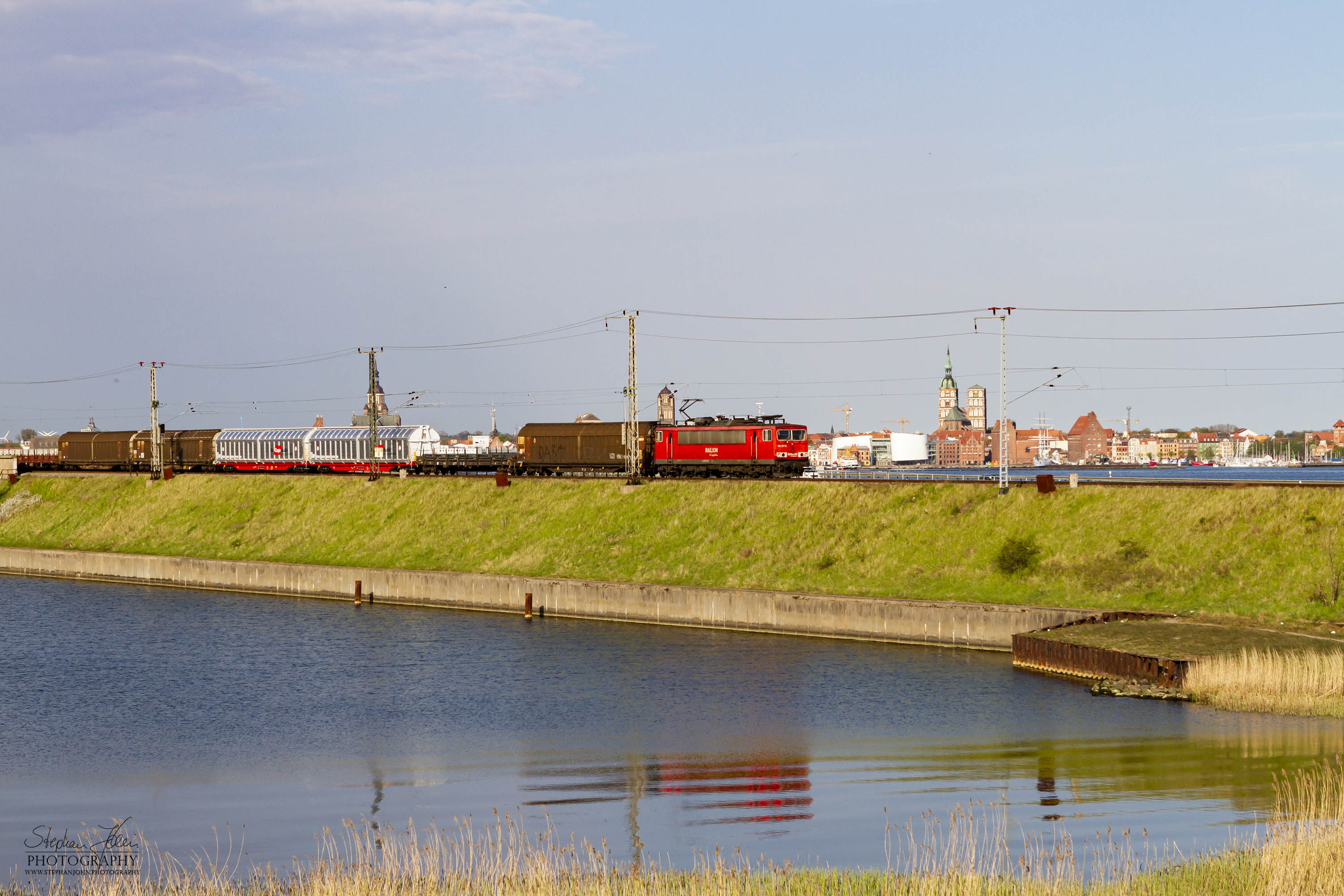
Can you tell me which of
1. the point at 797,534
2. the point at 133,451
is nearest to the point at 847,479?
the point at 797,534

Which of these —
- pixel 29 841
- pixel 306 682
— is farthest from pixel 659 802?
pixel 306 682

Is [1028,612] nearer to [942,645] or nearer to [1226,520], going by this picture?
[942,645]

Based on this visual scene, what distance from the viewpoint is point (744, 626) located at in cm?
5228

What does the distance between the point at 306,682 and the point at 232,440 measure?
249 ft

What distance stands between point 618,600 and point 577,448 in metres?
35.2

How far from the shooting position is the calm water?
76.2 feet

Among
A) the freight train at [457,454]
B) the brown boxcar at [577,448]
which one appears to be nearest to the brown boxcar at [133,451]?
the freight train at [457,454]

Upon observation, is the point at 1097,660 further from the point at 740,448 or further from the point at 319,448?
the point at 319,448

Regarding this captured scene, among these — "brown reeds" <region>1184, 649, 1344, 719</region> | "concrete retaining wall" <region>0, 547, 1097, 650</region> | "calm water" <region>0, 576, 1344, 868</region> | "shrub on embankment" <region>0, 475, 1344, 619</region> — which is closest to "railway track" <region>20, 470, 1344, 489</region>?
"shrub on embankment" <region>0, 475, 1344, 619</region>

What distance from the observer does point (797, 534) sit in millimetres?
59156

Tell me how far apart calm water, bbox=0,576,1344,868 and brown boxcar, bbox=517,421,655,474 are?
115ft

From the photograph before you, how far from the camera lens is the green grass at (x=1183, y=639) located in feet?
120

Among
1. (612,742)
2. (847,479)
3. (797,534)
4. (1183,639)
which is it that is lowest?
(612,742)
